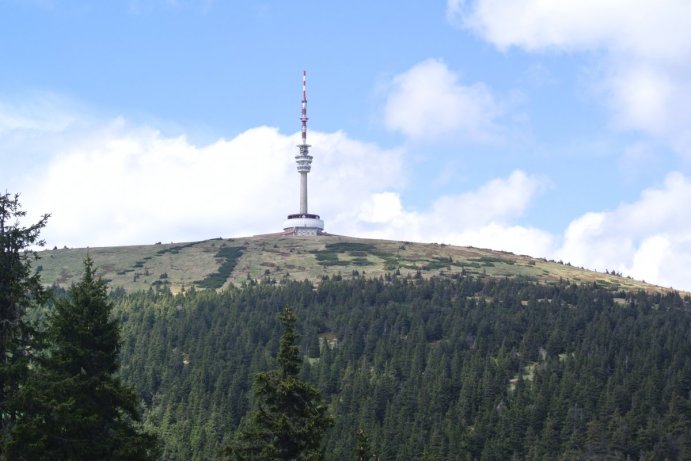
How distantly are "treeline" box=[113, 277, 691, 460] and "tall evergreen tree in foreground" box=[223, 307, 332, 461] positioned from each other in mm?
84772

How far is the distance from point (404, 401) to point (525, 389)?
21.4 meters

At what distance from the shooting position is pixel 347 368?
178 meters

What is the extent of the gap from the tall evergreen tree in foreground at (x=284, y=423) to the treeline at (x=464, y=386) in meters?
84.8

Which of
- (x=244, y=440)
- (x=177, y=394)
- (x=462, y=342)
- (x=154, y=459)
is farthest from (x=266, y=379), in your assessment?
(x=462, y=342)

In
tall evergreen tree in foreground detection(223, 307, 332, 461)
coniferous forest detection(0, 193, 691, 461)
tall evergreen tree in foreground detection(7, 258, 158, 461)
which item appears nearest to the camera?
tall evergreen tree in foreground detection(7, 258, 158, 461)

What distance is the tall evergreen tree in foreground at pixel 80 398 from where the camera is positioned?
30.6m

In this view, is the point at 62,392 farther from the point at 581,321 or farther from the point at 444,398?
the point at 581,321

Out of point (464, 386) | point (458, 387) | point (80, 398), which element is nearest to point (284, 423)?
point (80, 398)

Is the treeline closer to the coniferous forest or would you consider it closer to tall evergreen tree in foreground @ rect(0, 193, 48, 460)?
the coniferous forest

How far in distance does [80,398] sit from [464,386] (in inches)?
5395

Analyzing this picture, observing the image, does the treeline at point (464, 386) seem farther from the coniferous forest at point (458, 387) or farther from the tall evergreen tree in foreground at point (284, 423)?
the tall evergreen tree in foreground at point (284, 423)

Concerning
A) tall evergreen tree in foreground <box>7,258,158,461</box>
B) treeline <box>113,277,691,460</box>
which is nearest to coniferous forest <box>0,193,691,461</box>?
treeline <box>113,277,691,460</box>

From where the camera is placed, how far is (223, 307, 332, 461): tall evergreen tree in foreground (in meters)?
31.8

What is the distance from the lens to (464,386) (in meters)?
164
